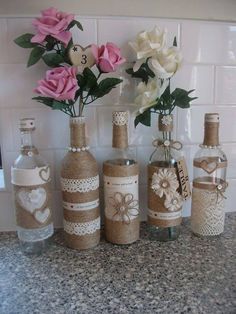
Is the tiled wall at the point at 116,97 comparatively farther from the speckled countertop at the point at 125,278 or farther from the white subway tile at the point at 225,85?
the speckled countertop at the point at 125,278

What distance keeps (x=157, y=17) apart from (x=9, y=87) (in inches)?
16.5

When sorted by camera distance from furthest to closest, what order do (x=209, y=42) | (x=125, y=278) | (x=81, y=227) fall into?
(x=209, y=42)
(x=81, y=227)
(x=125, y=278)

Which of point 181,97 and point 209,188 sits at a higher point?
point 181,97

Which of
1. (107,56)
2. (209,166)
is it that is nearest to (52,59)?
(107,56)

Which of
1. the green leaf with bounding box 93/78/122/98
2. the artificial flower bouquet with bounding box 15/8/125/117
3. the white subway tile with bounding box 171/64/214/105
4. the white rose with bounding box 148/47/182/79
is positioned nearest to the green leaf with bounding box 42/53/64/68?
the artificial flower bouquet with bounding box 15/8/125/117

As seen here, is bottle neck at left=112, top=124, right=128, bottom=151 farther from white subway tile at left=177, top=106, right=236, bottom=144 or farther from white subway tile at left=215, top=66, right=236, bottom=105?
white subway tile at left=215, top=66, right=236, bottom=105

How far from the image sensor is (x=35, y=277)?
634mm

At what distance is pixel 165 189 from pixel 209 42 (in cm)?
42

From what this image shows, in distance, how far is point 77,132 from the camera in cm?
71

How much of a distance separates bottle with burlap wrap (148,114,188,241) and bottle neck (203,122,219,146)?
2.9 inches

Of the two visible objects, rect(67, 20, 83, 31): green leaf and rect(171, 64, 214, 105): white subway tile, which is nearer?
rect(67, 20, 83, 31): green leaf

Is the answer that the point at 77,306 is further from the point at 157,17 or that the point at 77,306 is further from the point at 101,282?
the point at 157,17

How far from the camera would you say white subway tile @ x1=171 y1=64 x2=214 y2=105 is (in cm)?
83

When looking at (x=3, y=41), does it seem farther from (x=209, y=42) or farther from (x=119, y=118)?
(x=209, y=42)
